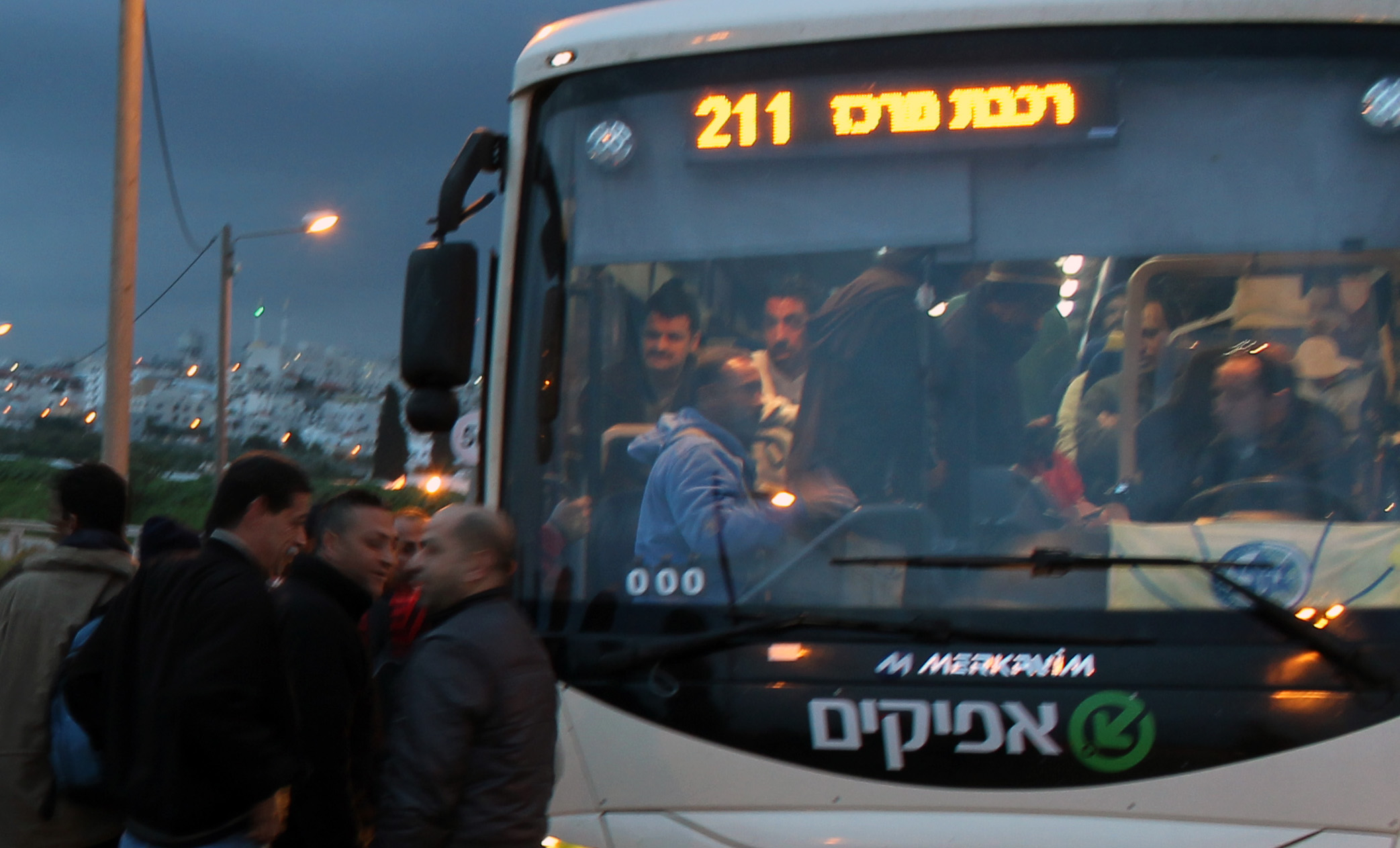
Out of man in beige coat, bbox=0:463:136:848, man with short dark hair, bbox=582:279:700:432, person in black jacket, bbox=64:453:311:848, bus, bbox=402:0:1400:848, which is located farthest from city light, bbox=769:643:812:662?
man in beige coat, bbox=0:463:136:848

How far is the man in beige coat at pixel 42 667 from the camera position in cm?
429

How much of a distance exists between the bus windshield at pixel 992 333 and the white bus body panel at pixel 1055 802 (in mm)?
347

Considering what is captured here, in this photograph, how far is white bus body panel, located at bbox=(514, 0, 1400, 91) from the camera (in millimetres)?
3523

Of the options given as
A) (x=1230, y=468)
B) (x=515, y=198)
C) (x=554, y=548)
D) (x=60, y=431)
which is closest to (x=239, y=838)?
(x=554, y=548)

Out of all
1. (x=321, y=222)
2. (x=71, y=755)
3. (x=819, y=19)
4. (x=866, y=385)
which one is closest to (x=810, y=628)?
(x=866, y=385)

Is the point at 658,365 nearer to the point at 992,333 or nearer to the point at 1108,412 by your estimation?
the point at 992,333

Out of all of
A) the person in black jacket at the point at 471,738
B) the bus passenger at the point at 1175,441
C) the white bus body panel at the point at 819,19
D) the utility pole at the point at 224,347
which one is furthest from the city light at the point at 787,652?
the utility pole at the point at 224,347

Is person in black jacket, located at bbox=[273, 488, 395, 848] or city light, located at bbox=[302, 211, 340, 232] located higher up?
city light, located at bbox=[302, 211, 340, 232]

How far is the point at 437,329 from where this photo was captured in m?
3.69

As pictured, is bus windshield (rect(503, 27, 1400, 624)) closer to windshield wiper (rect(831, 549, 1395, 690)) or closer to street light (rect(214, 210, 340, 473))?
windshield wiper (rect(831, 549, 1395, 690))

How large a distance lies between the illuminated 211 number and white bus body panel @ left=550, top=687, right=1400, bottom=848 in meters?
1.46

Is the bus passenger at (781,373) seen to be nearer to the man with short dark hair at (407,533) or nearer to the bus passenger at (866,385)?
the bus passenger at (866,385)

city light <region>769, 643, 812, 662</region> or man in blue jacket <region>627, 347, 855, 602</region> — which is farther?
man in blue jacket <region>627, 347, 855, 602</region>

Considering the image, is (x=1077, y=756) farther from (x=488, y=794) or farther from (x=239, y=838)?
(x=239, y=838)
